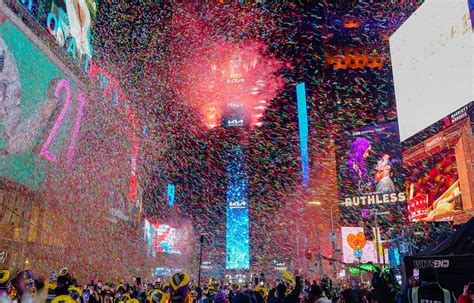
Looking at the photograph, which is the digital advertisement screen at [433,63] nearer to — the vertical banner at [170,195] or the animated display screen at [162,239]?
the animated display screen at [162,239]

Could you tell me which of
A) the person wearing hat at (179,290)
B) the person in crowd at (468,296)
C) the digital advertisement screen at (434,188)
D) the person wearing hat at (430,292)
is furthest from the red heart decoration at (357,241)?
the person wearing hat at (179,290)

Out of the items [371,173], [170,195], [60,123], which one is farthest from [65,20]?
[170,195]

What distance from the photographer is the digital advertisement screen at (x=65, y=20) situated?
20406 millimetres

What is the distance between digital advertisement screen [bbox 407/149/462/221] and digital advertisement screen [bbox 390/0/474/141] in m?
2.72

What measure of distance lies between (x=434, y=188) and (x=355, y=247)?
5676 millimetres

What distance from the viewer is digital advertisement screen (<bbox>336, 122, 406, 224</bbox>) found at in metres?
41.0

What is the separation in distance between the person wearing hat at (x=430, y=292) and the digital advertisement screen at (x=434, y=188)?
52.6 ft

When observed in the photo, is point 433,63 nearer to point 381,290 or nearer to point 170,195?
point 381,290

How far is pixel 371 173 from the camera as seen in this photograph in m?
43.7

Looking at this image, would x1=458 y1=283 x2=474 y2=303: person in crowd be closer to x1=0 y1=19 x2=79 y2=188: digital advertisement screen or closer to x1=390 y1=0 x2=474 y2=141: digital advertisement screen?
x1=390 y1=0 x2=474 y2=141: digital advertisement screen

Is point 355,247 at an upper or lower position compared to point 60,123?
lower

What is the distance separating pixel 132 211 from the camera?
49188 mm

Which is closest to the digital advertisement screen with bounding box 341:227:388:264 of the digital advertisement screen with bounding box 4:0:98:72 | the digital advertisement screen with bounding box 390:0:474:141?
the digital advertisement screen with bounding box 390:0:474:141

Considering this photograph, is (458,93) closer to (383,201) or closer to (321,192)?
(383,201)
